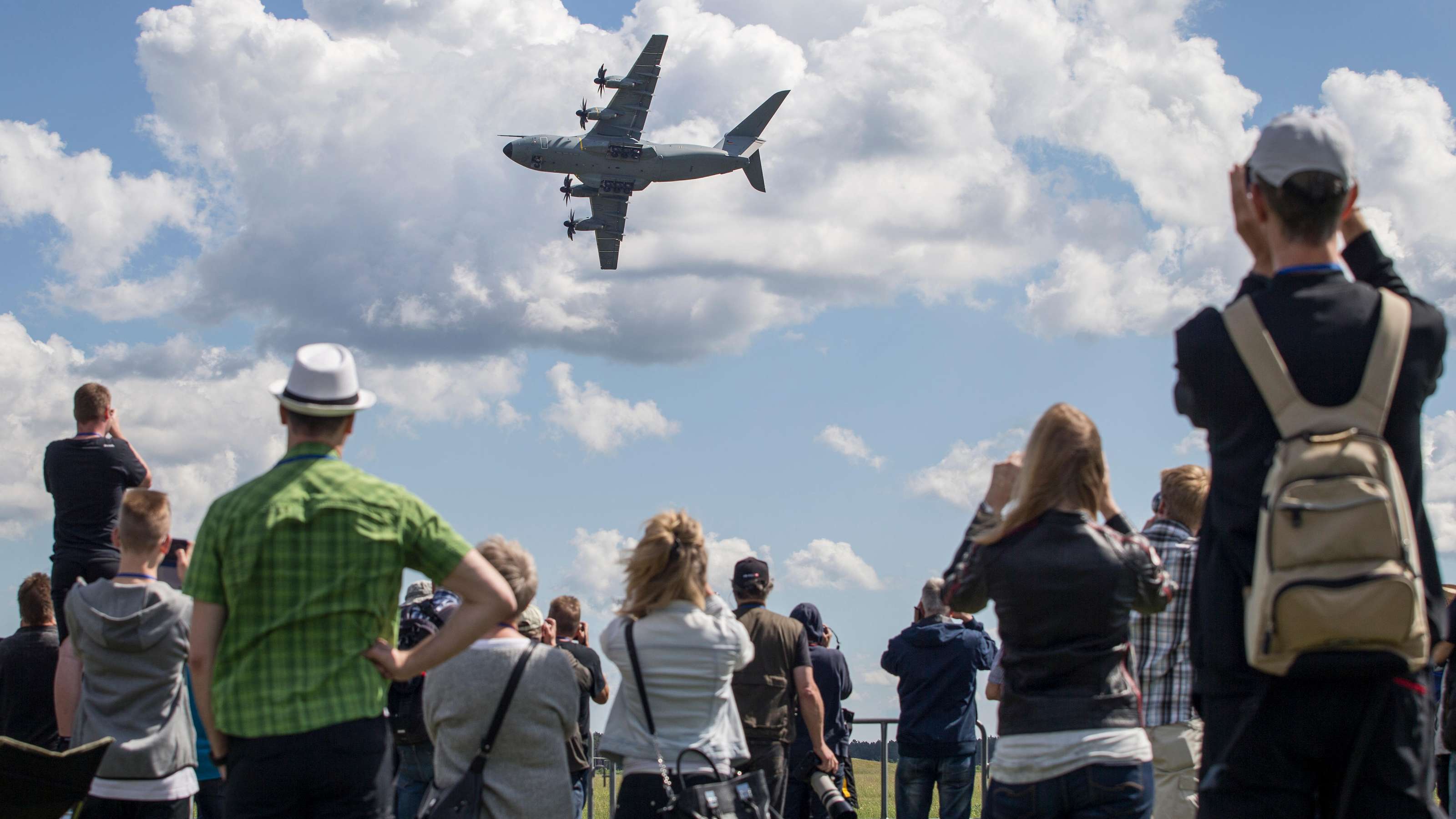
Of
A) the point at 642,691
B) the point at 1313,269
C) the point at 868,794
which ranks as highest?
the point at 1313,269

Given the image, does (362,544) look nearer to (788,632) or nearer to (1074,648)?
(1074,648)

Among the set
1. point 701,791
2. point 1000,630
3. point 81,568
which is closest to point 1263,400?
point 1000,630

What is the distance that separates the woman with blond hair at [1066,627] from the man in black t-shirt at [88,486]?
5308 mm

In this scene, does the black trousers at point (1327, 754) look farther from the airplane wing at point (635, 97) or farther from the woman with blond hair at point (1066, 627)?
the airplane wing at point (635, 97)

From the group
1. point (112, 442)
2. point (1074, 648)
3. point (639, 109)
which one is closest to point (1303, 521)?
point (1074, 648)

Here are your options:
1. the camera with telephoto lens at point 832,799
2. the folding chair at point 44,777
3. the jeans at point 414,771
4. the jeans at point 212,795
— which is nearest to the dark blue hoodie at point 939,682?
the camera with telephoto lens at point 832,799

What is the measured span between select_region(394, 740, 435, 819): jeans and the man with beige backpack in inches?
209

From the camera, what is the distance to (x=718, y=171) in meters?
39.5

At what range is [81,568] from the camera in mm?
7223

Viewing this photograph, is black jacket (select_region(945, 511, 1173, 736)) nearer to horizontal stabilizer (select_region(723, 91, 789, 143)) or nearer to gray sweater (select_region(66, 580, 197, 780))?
gray sweater (select_region(66, 580, 197, 780))

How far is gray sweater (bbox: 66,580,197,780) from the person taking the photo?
5.05 meters

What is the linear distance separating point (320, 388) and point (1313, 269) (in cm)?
270

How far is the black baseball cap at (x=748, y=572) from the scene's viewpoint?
716cm

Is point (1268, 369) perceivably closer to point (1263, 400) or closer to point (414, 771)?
point (1263, 400)
